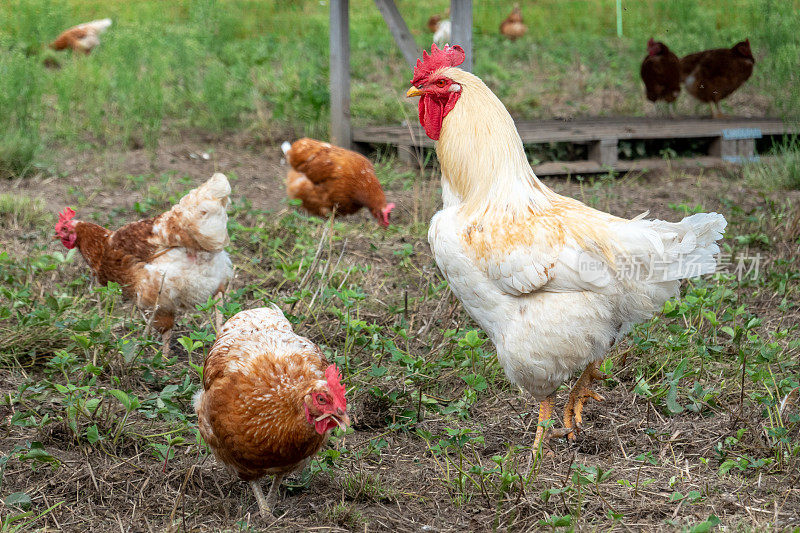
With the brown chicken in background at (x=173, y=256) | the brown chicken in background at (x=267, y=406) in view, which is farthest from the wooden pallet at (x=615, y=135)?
the brown chicken in background at (x=267, y=406)

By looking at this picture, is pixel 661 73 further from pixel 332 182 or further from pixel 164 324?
pixel 164 324

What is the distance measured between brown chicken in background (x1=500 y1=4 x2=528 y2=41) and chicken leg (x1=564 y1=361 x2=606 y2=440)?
11430 mm

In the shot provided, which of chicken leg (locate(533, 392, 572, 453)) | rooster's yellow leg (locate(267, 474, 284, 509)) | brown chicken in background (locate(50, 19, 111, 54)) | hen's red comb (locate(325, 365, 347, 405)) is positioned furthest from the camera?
brown chicken in background (locate(50, 19, 111, 54))

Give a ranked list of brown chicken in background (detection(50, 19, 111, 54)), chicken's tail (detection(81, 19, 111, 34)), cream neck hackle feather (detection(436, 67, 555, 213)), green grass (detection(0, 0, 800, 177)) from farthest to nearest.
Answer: chicken's tail (detection(81, 19, 111, 34)) → brown chicken in background (detection(50, 19, 111, 54)) → green grass (detection(0, 0, 800, 177)) → cream neck hackle feather (detection(436, 67, 555, 213))

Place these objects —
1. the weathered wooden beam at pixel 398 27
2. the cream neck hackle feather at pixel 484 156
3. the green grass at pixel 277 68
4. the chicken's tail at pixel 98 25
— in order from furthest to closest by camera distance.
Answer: the chicken's tail at pixel 98 25, the green grass at pixel 277 68, the weathered wooden beam at pixel 398 27, the cream neck hackle feather at pixel 484 156

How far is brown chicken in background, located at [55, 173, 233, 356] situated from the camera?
14.4 ft

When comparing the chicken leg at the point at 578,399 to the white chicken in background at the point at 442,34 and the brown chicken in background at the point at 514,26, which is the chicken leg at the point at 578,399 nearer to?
the white chicken in background at the point at 442,34

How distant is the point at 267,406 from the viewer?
2.78 metres

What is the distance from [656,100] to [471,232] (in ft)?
22.8

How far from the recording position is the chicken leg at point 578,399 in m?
3.50

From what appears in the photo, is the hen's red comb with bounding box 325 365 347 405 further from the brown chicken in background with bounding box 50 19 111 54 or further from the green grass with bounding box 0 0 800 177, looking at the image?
the brown chicken in background with bounding box 50 19 111 54

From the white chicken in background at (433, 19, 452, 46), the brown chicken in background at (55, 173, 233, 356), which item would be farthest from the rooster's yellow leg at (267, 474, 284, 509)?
the white chicken in background at (433, 19, 452, 46)

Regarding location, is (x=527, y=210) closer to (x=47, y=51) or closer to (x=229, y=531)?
(x=229, y=531)

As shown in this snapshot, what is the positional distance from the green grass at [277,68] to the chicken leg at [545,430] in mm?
4910
